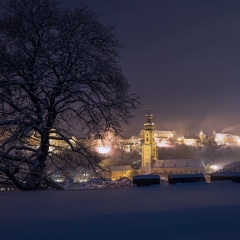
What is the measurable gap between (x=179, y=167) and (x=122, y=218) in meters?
104

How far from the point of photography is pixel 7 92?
1147 cm

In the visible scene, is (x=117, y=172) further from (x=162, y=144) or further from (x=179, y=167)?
(x=162, y=144)

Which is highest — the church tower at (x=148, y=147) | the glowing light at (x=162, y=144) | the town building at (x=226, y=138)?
the town building at (x=226, y=138)

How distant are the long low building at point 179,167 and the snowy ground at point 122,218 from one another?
322ft

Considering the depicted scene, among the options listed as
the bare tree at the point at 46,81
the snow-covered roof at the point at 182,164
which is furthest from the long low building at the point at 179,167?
the bare tree at the point at 46,81

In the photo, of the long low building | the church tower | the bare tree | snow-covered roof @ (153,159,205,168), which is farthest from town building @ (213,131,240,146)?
the bare tree

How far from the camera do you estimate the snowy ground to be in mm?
4875

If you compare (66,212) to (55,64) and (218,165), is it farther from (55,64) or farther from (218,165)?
(218,165)

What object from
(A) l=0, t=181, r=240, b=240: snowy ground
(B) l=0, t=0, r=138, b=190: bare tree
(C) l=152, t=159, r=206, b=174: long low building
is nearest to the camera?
(A) l=0, t=181, r=240, b=240: snowy ground

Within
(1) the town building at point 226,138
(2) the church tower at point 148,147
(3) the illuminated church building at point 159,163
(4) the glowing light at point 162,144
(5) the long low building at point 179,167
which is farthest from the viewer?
(1) the town building at point 226,138

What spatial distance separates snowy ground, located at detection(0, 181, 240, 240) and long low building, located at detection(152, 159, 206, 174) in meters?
98.3

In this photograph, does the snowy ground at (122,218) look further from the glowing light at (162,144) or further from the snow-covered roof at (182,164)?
the glowing light at (162,144)

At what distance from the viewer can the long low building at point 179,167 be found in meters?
104

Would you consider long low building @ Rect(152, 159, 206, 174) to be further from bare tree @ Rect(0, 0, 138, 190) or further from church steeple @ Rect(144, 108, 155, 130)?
bare tree @ Rect(0, 0, 138, 190)
